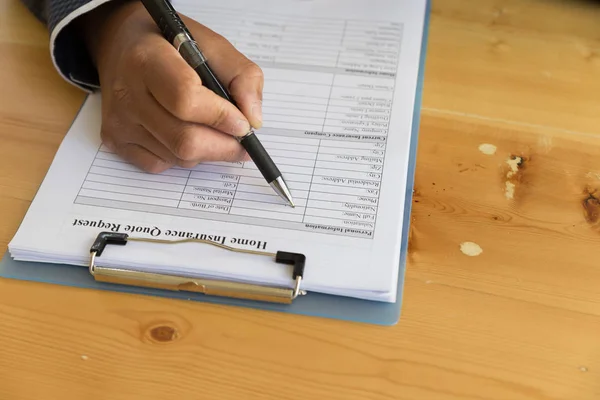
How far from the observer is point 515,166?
0.64 metres

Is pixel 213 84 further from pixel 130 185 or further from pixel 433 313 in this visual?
pixel 433 313

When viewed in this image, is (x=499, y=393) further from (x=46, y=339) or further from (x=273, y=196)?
(x=46, y=339)

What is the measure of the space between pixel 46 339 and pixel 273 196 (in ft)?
0.76

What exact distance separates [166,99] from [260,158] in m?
0.10

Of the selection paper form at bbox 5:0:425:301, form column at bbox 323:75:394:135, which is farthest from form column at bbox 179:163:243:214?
form column at bbox 323:75:394:135

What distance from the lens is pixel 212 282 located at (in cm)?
54

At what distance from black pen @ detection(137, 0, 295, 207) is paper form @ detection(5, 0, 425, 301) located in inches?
0.7

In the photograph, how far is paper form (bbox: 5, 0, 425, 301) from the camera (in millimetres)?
551

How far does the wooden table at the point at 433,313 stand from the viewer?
0.49 meters

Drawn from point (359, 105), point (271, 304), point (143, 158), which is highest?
point (359, 105)

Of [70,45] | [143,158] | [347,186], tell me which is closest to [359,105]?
[347,186]

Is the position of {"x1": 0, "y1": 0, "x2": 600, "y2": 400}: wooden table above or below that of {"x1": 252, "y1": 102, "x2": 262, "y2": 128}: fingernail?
below

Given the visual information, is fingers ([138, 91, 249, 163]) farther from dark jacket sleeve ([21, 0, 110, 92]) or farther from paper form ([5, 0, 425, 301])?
dark jacket sleeve ([21, 0, 110, 92])

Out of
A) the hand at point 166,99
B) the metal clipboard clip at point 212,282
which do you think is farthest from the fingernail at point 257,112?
the metal clipboard clip at point 212,282
